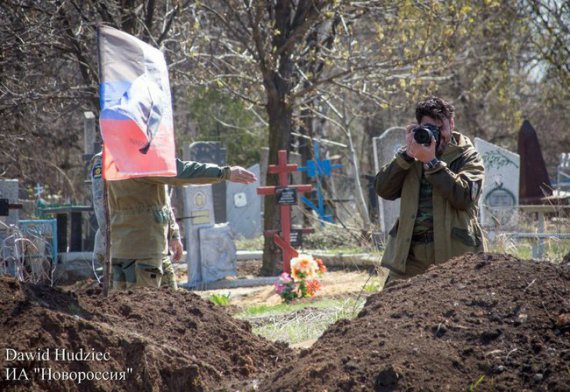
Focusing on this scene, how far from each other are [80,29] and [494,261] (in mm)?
8031

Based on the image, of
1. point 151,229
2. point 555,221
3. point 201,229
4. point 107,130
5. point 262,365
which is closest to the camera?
point 107,130

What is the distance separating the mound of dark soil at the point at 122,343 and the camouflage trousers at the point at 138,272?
35 centimetres

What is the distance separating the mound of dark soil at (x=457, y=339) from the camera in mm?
3596

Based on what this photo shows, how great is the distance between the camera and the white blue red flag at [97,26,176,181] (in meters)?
4.71

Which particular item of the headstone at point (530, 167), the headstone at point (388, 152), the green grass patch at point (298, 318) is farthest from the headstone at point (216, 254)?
the headstone at point (530, 167)

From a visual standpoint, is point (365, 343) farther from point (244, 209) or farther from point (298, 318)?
point (244, 209)

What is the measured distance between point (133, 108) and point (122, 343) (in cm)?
121

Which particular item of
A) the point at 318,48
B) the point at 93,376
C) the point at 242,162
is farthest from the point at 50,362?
the point at 242,162

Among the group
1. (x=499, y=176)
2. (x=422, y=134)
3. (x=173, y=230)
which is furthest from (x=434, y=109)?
(x=499, y=176)

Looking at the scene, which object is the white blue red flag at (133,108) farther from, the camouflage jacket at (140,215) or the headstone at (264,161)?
the headstone at (264,161)

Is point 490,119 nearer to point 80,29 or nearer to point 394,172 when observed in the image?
point 80,29

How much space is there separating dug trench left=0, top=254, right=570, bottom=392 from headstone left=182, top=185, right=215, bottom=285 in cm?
759

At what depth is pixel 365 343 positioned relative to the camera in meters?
3.91

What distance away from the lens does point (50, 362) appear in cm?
409
